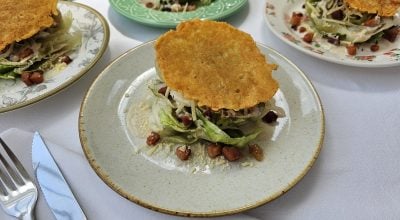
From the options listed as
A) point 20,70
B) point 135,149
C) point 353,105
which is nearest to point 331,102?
point 353,105

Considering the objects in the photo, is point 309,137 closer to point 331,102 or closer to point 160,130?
point 331,102

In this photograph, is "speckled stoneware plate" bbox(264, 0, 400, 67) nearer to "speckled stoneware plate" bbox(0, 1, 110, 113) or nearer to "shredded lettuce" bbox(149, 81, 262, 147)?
"shredded lettuce" bbox(149, 81, 262, 147)

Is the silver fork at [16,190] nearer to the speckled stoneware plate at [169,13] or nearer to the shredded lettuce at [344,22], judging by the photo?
the speckled stoneware plate at [169,13]

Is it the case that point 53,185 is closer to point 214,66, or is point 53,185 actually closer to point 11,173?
point 11,173

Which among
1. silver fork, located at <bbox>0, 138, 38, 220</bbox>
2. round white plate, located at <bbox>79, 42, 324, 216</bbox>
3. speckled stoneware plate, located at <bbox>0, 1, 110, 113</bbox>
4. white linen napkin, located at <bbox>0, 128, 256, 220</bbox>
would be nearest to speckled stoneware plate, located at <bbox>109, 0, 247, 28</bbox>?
speckled stoneware plate, located at <bbox>0, 1, 110, 113</bbox>

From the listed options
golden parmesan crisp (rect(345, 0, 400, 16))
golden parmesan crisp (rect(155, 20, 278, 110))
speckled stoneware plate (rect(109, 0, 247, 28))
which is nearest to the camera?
golden parmesan crisp (rect(155, 20, 278, 110))

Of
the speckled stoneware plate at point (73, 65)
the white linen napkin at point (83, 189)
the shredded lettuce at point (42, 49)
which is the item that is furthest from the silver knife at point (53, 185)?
the shredded lettuce at point (42, 49)

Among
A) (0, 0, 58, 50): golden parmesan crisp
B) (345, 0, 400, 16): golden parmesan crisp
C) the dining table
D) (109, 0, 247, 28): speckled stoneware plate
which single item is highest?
(0, 0, 58, 50): golden parmesan crisp
